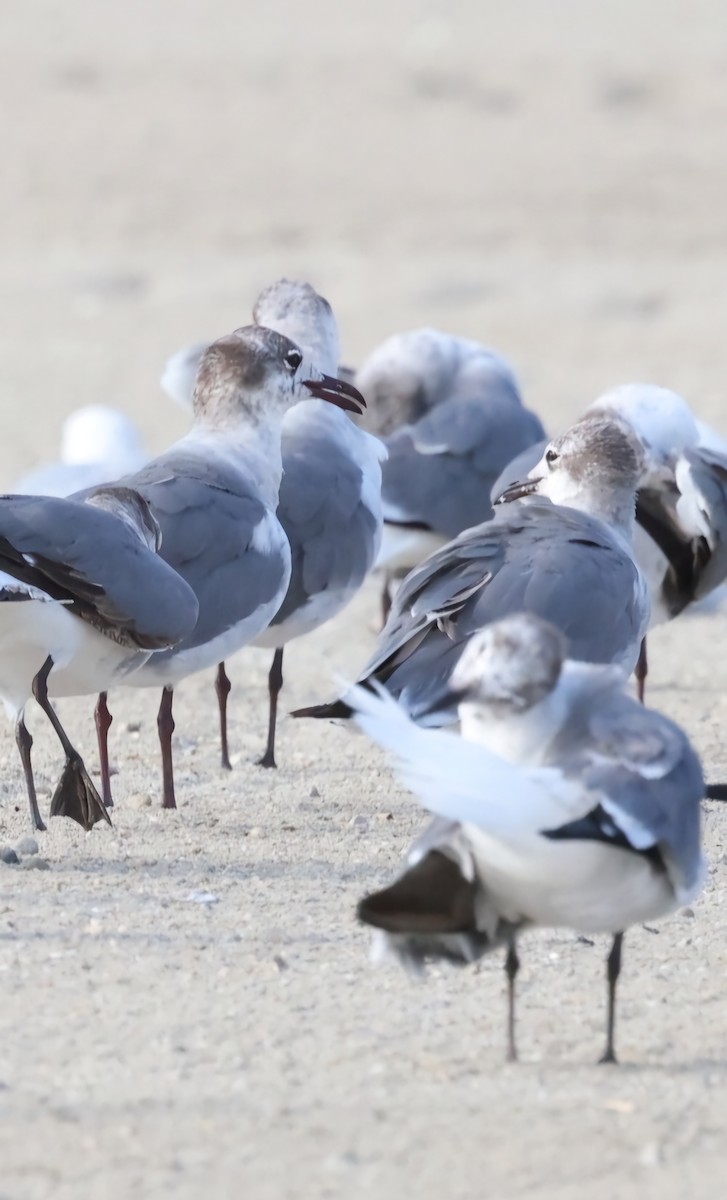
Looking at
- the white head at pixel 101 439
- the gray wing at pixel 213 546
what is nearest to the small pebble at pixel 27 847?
the gray wing at pixel 213 546

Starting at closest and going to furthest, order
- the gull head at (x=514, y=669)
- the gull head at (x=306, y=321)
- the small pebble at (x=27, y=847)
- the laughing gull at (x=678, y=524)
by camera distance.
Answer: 1. the gull head at (x=514, y=669)
2. the small pebble at (x=27, y=847)
3. the laughing gull at (x=678, y=524)
4. the gull head at (x=306, y=321)

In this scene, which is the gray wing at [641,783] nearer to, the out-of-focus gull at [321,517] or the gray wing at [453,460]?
the out-of-focus gull at [321,517]

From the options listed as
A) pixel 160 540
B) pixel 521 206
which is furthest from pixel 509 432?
pixel 521 206

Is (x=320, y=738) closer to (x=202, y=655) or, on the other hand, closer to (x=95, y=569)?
(x=202, y=655)

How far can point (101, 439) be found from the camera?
33.8 feet

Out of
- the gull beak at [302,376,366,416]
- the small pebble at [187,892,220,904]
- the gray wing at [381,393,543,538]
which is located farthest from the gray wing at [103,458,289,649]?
the gray wing at [381,393,543,538]

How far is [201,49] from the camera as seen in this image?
3300 centimetres

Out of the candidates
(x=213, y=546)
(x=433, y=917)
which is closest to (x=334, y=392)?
(x=213, y=546)

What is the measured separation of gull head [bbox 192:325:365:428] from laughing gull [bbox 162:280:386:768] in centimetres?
9

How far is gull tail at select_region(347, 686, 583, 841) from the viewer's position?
372cm

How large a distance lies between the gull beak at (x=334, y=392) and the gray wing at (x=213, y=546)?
86 centimetres

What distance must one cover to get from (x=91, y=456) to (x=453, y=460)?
1.89 m

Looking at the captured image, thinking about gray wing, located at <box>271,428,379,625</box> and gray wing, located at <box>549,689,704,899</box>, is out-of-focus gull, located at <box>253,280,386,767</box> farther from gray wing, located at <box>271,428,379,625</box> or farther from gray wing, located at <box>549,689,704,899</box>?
gray wing, located at <box>549,689,704,899</box>

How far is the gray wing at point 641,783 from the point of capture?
389 centimetres
